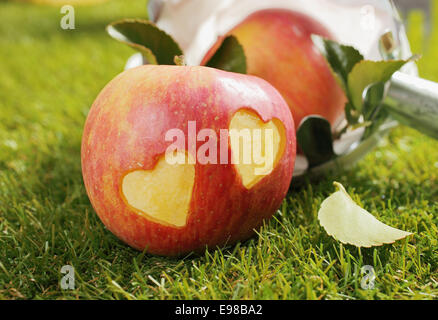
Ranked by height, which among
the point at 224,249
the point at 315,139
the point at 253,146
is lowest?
the point at 224,249

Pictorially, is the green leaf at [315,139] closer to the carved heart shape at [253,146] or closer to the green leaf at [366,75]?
the green leaf at [366,75]

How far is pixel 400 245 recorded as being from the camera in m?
0.95

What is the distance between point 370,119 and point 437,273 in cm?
47

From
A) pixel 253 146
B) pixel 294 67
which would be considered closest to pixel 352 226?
pixel 253 146

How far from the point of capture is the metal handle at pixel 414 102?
1153 mm

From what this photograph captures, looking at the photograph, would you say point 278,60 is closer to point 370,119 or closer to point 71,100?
point 370,119

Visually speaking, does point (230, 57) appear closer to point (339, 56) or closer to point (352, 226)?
point (339, 56)

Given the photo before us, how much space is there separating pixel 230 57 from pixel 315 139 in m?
0.30

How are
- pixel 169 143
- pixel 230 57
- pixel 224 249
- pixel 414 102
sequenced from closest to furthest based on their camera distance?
pixel 169 143 → pixel 224 249 → pixel 230 57 → pixel 414 102

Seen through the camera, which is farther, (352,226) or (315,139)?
(315,139)

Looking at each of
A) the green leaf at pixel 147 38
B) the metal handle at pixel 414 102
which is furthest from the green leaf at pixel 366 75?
the green leaf at pixel 147 38

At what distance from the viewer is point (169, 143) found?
827 mm

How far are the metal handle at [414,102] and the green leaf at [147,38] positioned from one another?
60 centimetres
